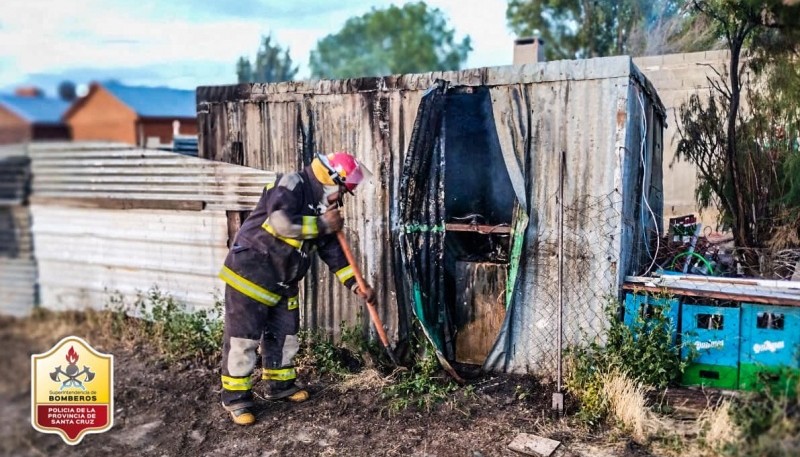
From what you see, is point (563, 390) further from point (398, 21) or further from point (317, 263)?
point (398, 21)

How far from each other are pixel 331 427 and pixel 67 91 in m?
3.85

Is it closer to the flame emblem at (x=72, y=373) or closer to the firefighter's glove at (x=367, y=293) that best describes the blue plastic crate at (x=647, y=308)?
the firefighter's glove at (x=367, y=293)

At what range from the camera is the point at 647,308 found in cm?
521

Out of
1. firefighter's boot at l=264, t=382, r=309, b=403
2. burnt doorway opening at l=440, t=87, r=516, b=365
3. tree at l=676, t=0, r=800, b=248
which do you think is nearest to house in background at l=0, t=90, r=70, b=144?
firefighter's boot at l=264, t=382, r=309, b=403

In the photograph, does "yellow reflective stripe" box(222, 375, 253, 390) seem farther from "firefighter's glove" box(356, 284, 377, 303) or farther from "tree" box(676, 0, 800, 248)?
"tree" box(676, 0, 800, 248)

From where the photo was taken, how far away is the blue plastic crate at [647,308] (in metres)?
5.02

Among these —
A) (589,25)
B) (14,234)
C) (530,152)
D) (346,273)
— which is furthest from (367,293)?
(589,25)

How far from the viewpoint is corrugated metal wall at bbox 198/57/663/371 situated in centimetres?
522

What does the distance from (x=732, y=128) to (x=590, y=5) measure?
15.5m

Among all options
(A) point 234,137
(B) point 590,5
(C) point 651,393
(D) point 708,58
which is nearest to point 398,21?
(B) point 590,5

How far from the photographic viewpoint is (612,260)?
5.23 metres

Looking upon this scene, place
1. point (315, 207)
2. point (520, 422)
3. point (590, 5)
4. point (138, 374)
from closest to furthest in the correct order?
point (520, 422) → point (315, 207) → point (138, 374) → point (590, 5)

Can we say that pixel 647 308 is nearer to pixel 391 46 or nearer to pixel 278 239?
pixel 278 239

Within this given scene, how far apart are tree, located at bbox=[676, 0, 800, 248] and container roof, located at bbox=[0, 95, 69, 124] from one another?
21.1 feet
